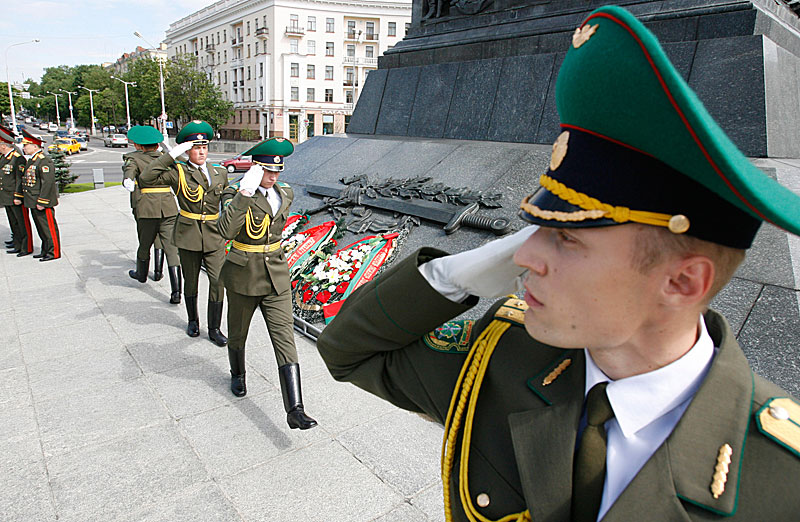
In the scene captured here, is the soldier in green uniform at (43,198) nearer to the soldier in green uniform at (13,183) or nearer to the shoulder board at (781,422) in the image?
the soldier in green uniform at (13,183)

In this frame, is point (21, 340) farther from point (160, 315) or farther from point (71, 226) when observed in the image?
point (71, 226)

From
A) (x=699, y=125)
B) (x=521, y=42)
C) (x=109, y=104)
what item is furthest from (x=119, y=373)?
(x=109, y=104)

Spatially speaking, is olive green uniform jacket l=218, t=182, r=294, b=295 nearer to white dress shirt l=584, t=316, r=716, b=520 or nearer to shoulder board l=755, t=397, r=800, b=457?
white dress shirt l=584, t=316, r=716, b=520

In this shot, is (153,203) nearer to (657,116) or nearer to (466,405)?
(466,405)

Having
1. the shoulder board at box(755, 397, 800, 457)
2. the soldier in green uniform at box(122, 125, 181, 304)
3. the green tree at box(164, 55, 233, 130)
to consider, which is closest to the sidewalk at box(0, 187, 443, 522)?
the soldier in green uniform at box(122, 125, 181, 304)

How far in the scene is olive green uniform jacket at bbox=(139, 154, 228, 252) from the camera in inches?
209

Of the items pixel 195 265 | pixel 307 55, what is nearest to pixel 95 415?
pixel 195 265

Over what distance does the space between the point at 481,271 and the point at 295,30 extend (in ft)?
193

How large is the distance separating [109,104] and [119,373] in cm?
6708

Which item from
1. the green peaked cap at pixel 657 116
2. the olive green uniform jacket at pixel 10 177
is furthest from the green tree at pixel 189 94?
the green peaked cap at pixel 657 116

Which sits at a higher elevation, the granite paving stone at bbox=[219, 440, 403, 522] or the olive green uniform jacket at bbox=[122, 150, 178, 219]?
the olive green uniform jacket at bbox=[122, 150, 178, 219]

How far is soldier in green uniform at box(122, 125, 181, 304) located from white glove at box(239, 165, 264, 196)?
281cm

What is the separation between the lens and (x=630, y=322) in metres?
0.98

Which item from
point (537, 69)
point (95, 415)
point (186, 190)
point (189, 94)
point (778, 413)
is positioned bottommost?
point (95, 415)
